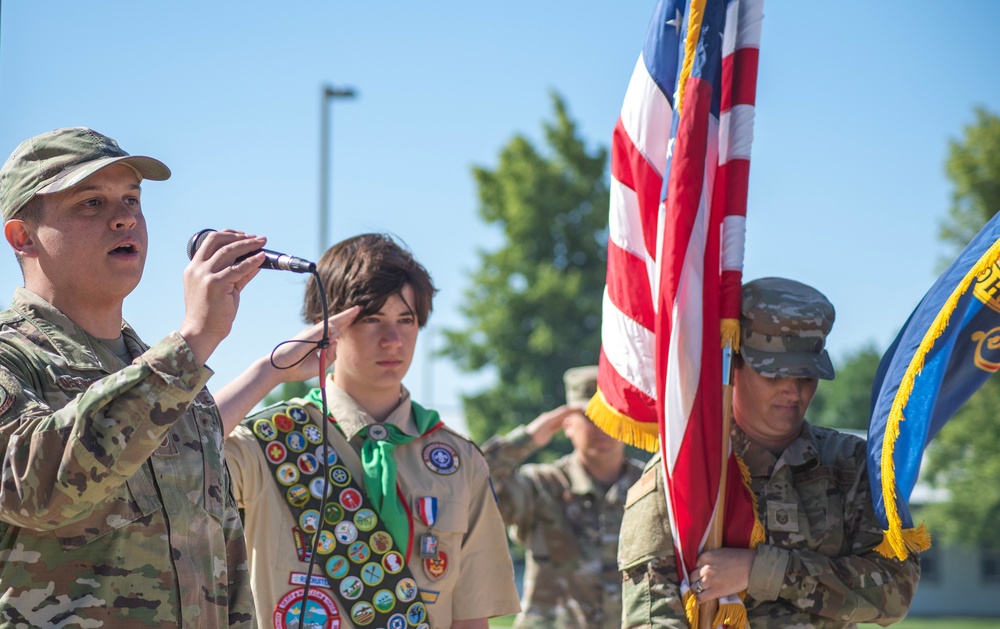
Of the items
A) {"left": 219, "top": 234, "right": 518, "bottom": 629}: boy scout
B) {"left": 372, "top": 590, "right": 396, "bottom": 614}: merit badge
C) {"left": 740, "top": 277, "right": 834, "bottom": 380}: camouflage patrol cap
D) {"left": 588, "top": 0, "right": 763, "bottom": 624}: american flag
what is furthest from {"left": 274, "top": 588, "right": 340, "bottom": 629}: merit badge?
{"left": 740, "top": 277, "right": 834, "bottom": 380}: camouflage patrol cap

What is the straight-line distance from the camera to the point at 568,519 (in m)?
6.52

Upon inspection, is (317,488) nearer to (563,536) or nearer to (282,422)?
(282,422)

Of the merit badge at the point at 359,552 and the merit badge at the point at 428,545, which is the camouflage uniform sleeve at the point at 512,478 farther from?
the merit badge at the point at 359,552

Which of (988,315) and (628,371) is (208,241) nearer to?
(628,371)

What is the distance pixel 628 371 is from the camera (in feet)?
13.4

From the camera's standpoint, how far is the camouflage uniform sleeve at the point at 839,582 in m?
3.48

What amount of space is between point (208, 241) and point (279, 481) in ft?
4.72

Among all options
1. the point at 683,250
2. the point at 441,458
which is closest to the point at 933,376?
the point at 683,250

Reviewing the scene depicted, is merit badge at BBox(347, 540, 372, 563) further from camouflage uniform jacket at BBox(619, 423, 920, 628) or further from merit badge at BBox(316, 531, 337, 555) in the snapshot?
camouflage uniform jacket at BBox(619, 423, 920, 628)

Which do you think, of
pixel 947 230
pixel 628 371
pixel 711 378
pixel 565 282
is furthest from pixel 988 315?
pixel 947 230

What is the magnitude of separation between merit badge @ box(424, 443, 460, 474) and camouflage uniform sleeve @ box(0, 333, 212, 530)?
1.72m

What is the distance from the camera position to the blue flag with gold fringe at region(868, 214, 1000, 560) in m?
3.44

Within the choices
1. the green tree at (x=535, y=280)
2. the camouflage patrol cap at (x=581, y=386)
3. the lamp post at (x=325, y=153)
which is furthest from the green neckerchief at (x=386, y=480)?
the green tree at (x=535, y=280)

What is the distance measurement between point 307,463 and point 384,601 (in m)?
0.50
